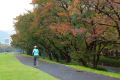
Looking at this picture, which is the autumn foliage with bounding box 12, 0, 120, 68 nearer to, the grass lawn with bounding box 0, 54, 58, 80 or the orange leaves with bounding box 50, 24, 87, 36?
the orange leaves with bounding box 50, 24, 87, 36

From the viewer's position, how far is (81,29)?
2181cm

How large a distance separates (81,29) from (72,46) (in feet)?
21.2

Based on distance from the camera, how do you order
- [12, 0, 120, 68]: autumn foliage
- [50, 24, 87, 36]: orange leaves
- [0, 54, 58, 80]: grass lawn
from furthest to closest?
[50, 24, 87, 36]: orange leaves
[12, 0, 120, 68]: autumn foliage
[0, 54, 58, 80]: grass lawn

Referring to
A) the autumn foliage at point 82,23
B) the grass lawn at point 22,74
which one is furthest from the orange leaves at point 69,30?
the grass lawn at point 22,74

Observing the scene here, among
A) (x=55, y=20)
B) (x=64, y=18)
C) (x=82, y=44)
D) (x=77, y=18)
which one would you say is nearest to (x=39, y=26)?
(x=55, y=20)

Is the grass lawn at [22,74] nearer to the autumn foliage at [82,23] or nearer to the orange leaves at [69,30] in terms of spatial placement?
the orange leaves at [69,30]

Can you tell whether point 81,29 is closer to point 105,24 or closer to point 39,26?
point 105,24

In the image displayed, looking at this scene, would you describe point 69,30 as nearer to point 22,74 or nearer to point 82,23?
point 82,23

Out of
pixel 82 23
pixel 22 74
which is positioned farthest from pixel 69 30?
pixel 22 74

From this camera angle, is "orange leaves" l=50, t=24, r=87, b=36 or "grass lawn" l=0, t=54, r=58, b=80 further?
"orange leaves" l=50, t=24, r=87, b=36

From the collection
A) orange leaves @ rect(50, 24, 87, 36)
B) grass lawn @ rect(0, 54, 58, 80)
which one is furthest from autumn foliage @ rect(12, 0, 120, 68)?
grass lawn @ rect(0, 54, 58, 80)

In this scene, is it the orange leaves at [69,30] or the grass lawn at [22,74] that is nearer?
the grass lawn at [22,74]

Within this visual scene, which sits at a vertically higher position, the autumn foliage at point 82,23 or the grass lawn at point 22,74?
the autumn foliage at point 82,23

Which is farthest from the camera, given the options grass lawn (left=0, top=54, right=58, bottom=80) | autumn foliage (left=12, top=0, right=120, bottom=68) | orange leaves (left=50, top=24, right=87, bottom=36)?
orange leaves (left=50, top=24, right=87, bottom=36)
